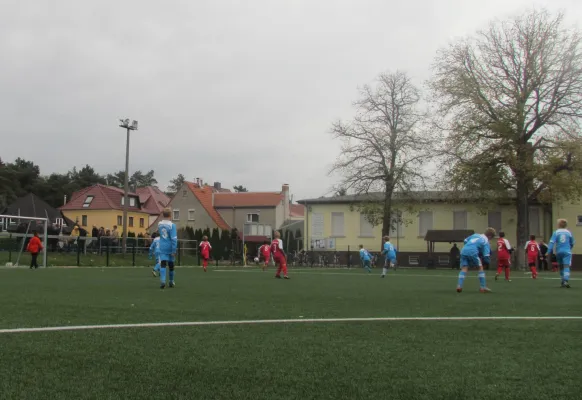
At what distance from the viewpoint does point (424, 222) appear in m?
54.3

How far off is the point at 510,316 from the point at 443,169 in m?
35.2

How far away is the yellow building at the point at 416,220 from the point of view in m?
49.8

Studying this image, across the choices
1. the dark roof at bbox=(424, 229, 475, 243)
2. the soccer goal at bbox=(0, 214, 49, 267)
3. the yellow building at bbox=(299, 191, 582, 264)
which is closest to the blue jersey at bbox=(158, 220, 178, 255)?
the soccer goal at bbox=(0, 214, 49, 267)

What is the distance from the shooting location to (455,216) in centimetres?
5350

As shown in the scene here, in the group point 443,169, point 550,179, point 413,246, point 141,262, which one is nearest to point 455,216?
point 413,246

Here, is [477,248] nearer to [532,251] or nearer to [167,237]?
[167,237]

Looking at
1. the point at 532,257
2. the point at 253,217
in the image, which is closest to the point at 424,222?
the point at 532,257

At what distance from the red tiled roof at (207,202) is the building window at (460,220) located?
3416cm

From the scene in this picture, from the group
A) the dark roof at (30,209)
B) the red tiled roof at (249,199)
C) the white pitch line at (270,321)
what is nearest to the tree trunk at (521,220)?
the white pitch line at (270,321)

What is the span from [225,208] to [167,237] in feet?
228

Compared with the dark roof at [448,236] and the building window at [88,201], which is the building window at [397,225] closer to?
the dark roof at [448,236]

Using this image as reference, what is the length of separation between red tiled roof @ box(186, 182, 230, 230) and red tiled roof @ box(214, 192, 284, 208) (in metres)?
1.61

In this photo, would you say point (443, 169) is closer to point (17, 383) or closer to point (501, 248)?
point (501, 248)

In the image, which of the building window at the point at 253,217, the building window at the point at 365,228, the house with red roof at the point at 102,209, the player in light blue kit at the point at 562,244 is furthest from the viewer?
the building window at the point at 253,217
